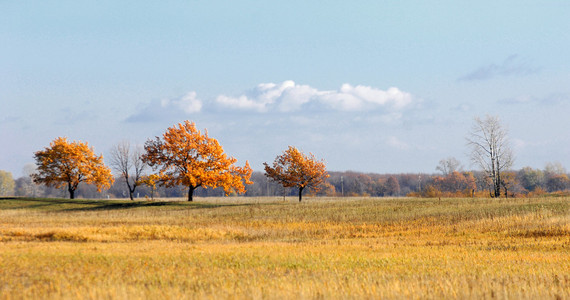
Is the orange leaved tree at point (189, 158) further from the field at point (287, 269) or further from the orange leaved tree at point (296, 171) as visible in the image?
the field at point (287, 269)

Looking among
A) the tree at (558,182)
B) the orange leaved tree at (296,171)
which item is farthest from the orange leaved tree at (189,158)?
the tree at (558,182)

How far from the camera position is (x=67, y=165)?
80562 mm

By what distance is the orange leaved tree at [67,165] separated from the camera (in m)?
79.8

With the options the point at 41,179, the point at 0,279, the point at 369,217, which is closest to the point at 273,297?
the point at 0,279

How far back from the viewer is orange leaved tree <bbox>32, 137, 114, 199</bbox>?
79.8 m

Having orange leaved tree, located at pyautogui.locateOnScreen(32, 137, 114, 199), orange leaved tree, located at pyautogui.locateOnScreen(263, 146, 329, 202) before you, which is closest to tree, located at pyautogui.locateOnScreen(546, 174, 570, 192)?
orange leaved tree, located at pyautogui.locateOnScreen(263, 146, 329, 202)

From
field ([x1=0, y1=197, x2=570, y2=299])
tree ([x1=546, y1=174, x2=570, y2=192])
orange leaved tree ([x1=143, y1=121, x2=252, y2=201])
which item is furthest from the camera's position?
tree ([x1=546, y1=174, x2=570, y2=192])

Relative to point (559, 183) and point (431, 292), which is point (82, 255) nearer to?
point (431, 292)

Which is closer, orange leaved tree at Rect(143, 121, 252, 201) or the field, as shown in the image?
the field

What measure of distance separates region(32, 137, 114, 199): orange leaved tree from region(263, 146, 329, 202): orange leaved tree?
28.9 meters

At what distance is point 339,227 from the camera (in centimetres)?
3416

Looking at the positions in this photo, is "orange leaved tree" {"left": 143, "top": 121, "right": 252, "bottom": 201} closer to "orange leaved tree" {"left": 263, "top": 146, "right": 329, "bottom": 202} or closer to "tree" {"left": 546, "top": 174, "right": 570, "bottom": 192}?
"orange leaved tree" {"left": 263, "top": 146, "right": 329, "bottom": 202}

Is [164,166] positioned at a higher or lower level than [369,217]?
higher

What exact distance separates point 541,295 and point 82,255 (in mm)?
13928
